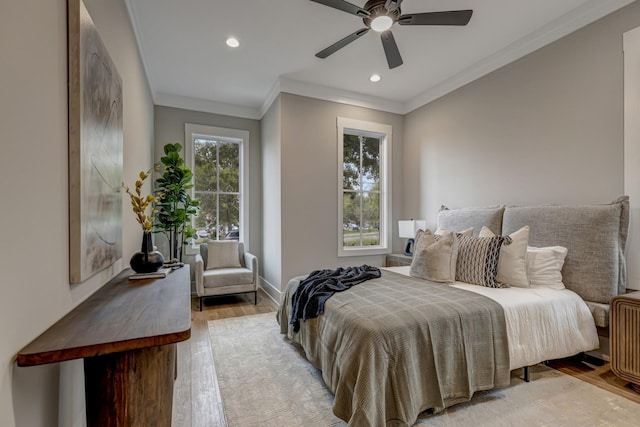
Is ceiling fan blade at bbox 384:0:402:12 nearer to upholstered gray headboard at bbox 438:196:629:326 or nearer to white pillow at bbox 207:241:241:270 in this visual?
upholstered gray headboard at bbox 438:196:629:326

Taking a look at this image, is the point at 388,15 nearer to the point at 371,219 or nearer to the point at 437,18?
the point at 437,18

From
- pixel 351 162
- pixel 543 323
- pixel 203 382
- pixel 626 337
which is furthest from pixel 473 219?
pixel 203 382

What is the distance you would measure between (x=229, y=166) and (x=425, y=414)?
4.45 metres

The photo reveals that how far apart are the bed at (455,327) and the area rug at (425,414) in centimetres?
12

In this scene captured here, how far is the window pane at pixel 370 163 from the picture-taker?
4.77 meters

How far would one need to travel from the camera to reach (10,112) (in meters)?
0.85

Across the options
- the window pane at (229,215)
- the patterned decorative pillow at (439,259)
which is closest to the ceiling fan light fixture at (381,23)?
the patterned decorative pillow at (439,259)

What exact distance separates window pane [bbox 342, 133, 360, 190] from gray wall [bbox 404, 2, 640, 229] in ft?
3.63

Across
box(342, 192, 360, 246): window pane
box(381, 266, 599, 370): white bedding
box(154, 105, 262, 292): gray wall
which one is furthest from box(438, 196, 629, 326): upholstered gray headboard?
box(154, 105, 262, 292): gray wall

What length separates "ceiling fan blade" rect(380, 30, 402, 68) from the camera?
256cm

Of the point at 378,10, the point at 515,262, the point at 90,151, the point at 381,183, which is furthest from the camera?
the point at 381,183

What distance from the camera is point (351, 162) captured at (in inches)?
Answer: 183

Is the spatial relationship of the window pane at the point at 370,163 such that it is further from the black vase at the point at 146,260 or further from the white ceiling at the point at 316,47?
the black vase at the point at 146,260

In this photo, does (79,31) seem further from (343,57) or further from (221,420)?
(343,57)
